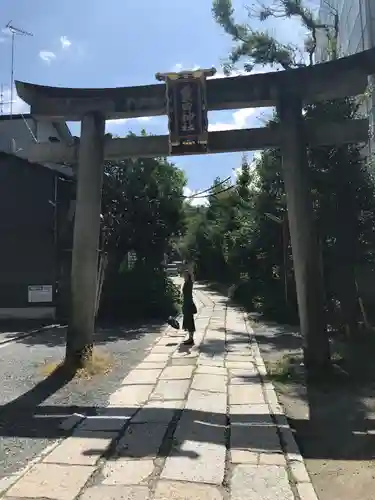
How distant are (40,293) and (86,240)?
843 cm

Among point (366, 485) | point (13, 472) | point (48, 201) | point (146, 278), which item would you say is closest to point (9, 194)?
point (48, 201)

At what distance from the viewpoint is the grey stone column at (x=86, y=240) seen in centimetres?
859

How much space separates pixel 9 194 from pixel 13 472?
13.6 metres

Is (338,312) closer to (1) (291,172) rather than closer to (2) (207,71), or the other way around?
(1) (291,172)

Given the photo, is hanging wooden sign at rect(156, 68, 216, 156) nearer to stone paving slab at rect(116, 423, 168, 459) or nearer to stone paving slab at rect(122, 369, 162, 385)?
stone paving slab at rect(122, 369, 162, 385)

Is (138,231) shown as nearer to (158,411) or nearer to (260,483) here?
(158,411)

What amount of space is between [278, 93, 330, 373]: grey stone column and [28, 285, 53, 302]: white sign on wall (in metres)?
10.1

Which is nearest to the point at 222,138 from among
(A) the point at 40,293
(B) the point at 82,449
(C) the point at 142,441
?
(C) the point at 142,441

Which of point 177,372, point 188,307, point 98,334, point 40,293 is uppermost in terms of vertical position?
point 40,293

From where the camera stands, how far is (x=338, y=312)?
40.5 feet

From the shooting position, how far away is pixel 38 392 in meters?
7.42

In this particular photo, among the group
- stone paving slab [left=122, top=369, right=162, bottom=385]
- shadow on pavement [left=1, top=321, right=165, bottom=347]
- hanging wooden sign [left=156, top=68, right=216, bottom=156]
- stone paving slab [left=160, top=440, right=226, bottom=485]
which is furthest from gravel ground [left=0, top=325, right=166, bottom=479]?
hanging wooden sign [left=156, top=68, right=216, bottom=156]

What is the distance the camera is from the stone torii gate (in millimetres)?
8078

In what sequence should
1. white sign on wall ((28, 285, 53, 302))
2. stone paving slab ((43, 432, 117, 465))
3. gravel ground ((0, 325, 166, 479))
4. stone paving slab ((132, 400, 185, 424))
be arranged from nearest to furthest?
stone paving slab ((43, 432, 117, 465)), gravel ground ((0, 325, 166, 479)), stone paving slab ((132, 400, 185, 424)), white sign on wall ((28, 285, 53, 302))
